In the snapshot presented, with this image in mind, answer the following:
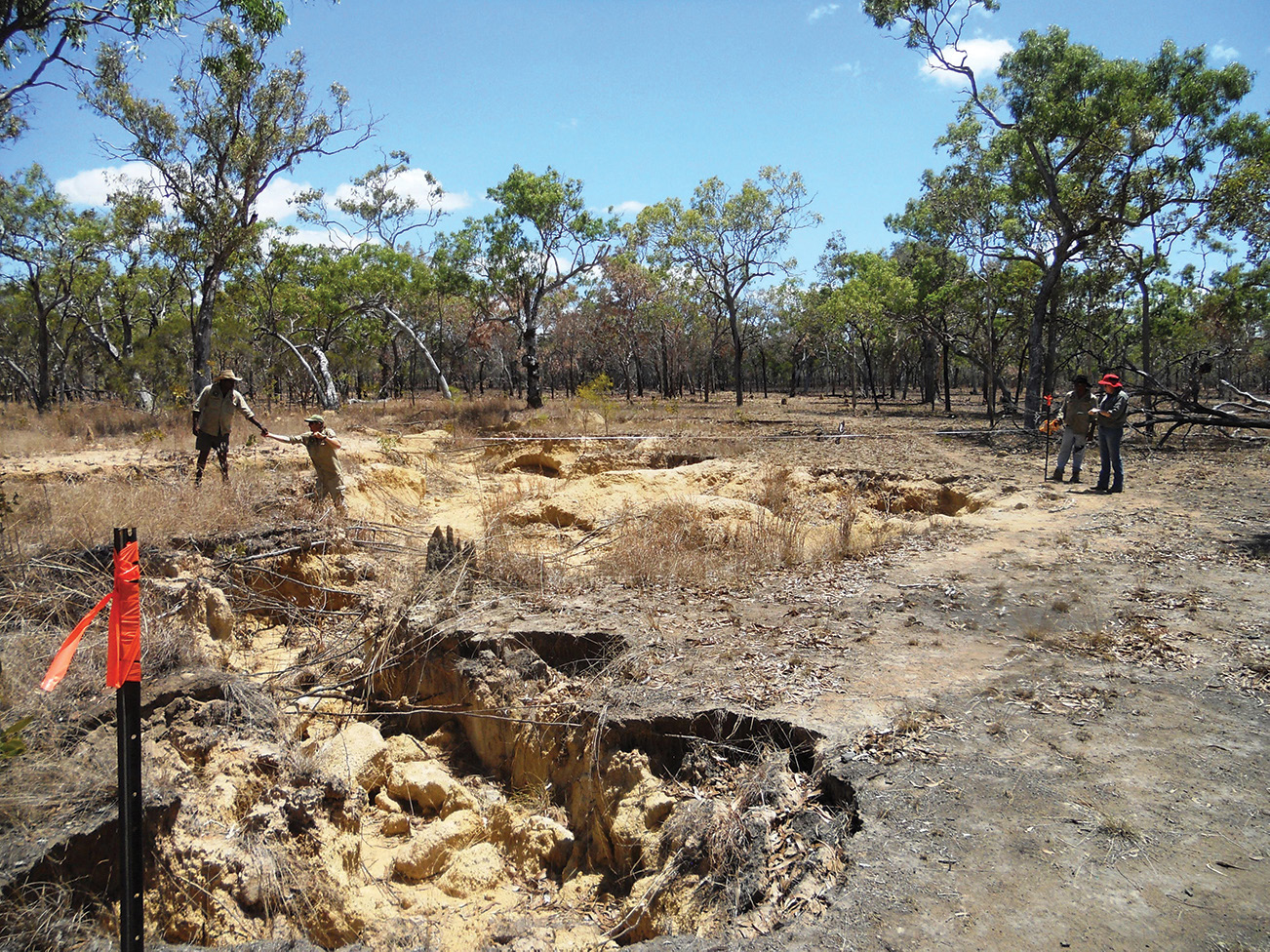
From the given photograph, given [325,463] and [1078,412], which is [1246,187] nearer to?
[1078,412]

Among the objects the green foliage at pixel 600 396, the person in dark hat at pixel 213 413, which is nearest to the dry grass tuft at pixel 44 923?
the person in dark hat at pixel 213 413

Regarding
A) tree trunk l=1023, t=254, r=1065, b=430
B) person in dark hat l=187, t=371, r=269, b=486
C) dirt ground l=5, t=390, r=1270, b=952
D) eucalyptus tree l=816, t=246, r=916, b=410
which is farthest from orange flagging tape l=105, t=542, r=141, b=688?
eucalyptus tree l=816, t=246, r=916, b=410

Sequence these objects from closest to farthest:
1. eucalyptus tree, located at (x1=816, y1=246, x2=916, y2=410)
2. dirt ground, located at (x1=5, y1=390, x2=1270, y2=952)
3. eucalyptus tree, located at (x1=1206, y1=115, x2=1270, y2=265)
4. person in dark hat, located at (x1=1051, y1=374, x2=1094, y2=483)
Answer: dirt ground, located at (x1=5, y1=390, x2=1270, y2=952) < person in dark hat, located at (x1=1051, y1=374, x2=1094, y2=483) < eucalyptus tree, located at (x1=1206, y1=115, x2=1270, y2=265) < eucalyptus tree, located at (x1=816, y1=246, x2=916, y2=410)

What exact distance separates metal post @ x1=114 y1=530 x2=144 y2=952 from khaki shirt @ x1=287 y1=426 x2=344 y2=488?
268 inches

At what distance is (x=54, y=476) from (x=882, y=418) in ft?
81.4

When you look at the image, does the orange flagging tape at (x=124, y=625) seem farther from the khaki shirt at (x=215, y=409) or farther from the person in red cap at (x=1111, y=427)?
the person in red cap at (x=1111, y=427)

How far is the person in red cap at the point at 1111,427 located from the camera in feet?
33.8

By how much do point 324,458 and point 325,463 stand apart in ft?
0.25

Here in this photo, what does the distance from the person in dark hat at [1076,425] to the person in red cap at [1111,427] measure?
1.32 ft

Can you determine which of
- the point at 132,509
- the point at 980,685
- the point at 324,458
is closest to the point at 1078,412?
the point at 980,685

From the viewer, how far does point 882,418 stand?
27422 mm

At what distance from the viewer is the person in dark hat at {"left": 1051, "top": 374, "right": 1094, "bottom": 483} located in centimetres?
1145

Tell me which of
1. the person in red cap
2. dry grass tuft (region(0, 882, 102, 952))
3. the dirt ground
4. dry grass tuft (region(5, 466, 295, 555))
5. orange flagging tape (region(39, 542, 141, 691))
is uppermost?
the person in red cap

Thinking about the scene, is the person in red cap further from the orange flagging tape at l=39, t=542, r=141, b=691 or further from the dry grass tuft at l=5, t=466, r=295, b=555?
the orange flagging tape at l=39, t=542, r=141, b=691
